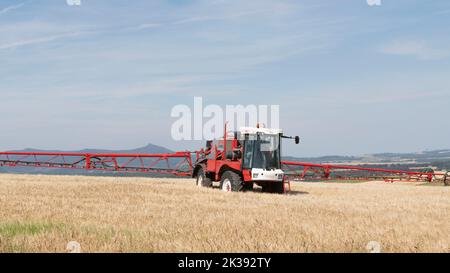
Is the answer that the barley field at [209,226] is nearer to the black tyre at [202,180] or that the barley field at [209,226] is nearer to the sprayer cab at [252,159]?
the sprayer cab at [252,159]

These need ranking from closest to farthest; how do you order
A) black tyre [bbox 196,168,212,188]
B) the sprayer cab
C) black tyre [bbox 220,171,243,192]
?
1. the sprayer cab
2. black tyre [bbox 220,171,243,192]
3. black tyre [bbox 196,168,212,188]

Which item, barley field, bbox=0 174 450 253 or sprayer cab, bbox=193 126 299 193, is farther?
sprayer cab, bbox=193 126 299 193

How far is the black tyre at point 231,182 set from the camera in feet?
69.0

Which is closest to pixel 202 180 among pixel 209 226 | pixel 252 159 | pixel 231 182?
pixel 231 182

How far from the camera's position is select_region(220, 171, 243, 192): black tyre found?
69.0ft

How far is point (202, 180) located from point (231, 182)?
12.1ft

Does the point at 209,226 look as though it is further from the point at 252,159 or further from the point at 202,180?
the point at 202,180

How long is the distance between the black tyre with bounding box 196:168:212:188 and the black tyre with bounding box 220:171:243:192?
7.50 ft

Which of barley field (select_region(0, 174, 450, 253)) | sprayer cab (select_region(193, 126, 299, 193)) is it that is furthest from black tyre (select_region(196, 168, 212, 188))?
barley field (select_region(0, 174, 450, 253))

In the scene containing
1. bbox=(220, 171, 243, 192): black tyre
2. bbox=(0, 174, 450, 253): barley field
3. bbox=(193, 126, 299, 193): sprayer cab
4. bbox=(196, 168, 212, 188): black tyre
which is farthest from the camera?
bbox=(196, 168, 212, 188): black tyre

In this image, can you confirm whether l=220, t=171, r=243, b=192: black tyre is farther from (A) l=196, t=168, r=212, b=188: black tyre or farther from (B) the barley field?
(B) the barley field

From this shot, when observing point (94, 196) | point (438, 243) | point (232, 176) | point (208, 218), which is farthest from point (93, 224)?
point (232, 176)
